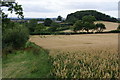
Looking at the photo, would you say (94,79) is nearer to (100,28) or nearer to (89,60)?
(89,60)

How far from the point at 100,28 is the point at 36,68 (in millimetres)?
74681

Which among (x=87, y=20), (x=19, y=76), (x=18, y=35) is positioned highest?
(x=87, y=20)

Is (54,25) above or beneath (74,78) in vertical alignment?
above

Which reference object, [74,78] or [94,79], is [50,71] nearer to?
[74,78]

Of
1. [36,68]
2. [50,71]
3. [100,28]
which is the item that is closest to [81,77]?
[50,71]

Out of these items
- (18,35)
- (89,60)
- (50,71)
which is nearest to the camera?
(50,71)

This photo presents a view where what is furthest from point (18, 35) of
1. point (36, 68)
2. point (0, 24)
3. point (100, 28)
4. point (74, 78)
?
point (100, 28)

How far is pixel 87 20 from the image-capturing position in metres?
92.1

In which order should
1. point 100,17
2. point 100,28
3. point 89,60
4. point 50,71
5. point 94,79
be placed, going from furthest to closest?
1. point 100,17
2. point 100,28
3. point 89,60
4. point 50,71
5. point 94,79

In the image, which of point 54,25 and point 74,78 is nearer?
point 74,78

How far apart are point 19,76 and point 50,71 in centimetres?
252

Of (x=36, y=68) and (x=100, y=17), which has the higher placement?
(x=100, y=17)

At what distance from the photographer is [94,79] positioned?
13.2 metres

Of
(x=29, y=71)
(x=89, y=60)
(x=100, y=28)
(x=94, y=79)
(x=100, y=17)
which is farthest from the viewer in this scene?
(x=100, y=17)
